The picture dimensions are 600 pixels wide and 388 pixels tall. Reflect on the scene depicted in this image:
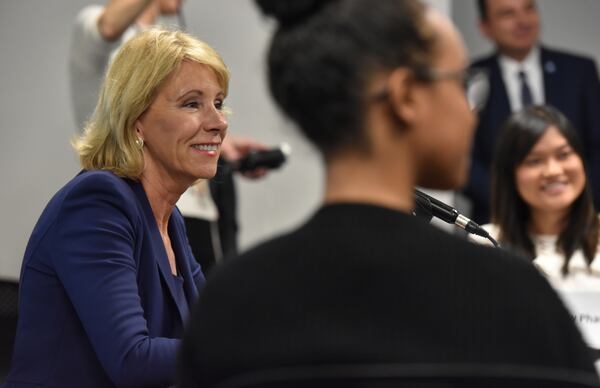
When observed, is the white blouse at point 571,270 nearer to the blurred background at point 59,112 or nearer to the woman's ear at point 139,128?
the woman's ear at point 139,128

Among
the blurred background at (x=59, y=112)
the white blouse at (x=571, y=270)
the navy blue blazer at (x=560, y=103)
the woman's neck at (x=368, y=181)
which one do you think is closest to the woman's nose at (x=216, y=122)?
the white blouse at (x=571, y=270)

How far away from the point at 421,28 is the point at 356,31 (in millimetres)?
70

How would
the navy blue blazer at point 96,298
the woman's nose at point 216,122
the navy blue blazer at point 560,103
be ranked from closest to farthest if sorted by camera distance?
the navy blue blazer at point 96,298 < the woman's nose at point 216,122 < the navy blue blazer at point 560,103

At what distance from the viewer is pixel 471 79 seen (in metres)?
1.13

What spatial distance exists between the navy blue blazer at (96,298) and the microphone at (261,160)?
5.60 ft

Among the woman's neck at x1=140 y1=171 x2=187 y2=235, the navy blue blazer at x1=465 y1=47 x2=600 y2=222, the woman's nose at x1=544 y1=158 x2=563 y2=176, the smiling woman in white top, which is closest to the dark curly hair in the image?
the woman's neck at x1=140 y1=171 x2=187 y2=235

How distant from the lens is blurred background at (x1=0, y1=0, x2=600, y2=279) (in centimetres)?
475

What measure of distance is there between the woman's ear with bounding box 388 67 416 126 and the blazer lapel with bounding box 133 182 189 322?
106cm

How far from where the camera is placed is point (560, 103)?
4219mm

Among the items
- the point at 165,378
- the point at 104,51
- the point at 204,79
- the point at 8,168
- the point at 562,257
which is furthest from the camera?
the point at 8,168

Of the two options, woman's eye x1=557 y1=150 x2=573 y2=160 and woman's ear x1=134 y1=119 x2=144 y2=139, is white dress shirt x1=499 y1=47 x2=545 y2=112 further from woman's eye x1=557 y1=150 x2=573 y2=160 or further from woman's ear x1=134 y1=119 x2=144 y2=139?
woman's ear x1=134 y1=119 x2=144 y2=139

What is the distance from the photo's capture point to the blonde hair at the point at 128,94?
7.00ft

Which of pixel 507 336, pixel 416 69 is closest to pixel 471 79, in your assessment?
pixel 416 69

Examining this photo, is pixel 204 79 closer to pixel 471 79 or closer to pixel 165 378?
pixel 165 378
